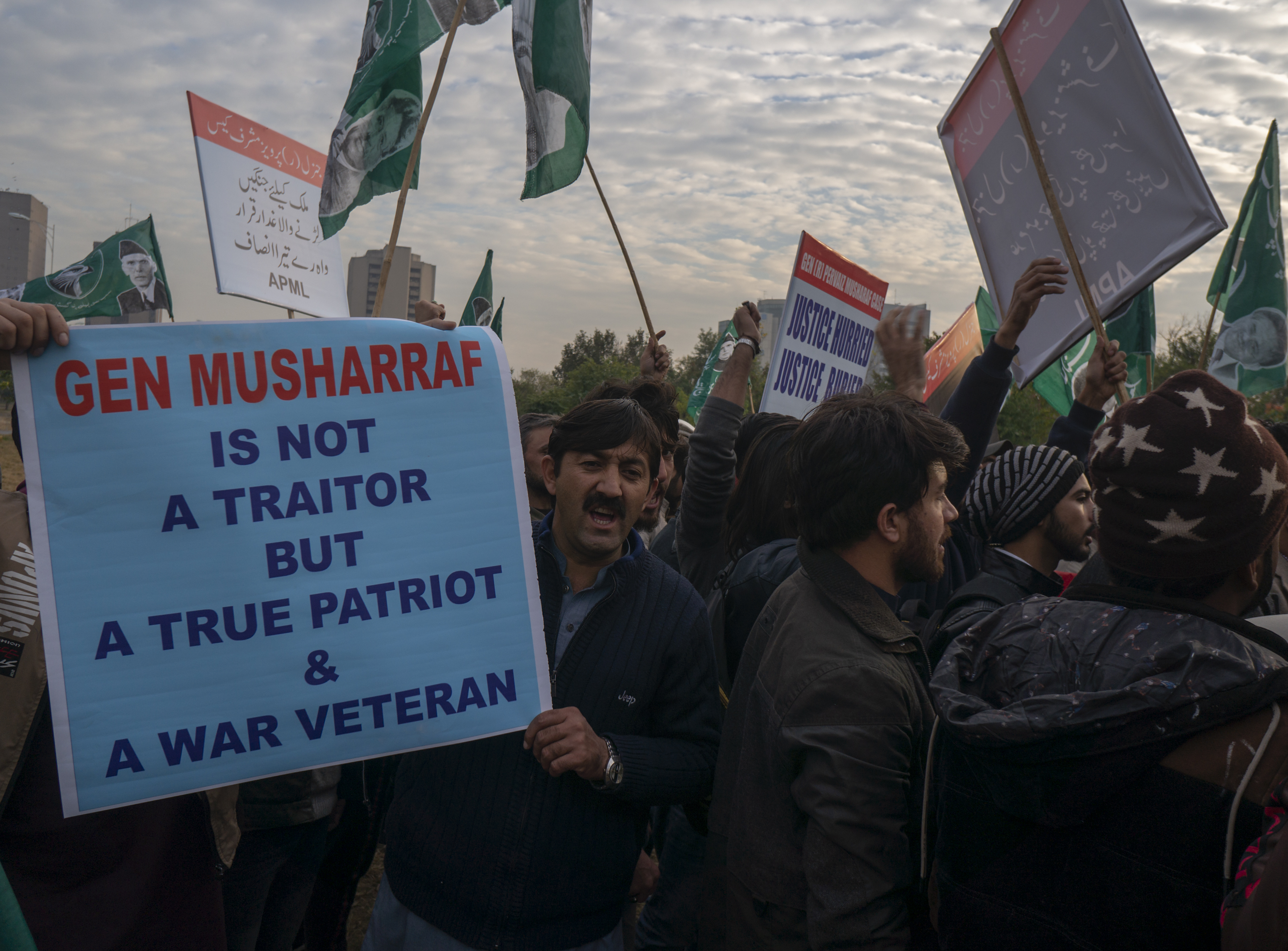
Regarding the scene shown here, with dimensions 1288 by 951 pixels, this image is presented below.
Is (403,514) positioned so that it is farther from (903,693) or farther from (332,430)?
(903,693)

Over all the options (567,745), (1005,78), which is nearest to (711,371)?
(1005,78)

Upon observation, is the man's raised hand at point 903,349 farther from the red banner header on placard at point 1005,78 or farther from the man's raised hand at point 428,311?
the man's raised hand at point 428,311

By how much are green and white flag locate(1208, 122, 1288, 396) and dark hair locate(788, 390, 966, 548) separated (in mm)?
4446

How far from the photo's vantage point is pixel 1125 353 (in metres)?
5.23

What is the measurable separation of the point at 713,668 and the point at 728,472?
3.09ft

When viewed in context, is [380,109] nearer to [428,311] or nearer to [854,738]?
[428,311]

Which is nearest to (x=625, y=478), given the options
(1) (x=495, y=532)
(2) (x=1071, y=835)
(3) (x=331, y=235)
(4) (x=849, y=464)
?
(1) (x=495, y=532)

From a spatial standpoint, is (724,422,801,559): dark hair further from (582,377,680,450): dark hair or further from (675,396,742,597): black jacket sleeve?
(582,377,680,450): dark hair

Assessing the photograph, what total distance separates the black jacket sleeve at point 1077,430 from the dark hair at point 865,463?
4.16 feet

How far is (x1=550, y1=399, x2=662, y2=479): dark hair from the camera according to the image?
2148 mm

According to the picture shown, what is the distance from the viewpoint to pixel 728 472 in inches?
115

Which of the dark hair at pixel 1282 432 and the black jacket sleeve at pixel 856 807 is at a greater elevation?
the dark hair at pixel 1282 432

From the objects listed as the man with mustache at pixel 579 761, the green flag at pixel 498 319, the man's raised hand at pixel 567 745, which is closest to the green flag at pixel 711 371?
the green flag at pixel 498 319

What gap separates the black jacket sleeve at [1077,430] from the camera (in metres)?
3.05
